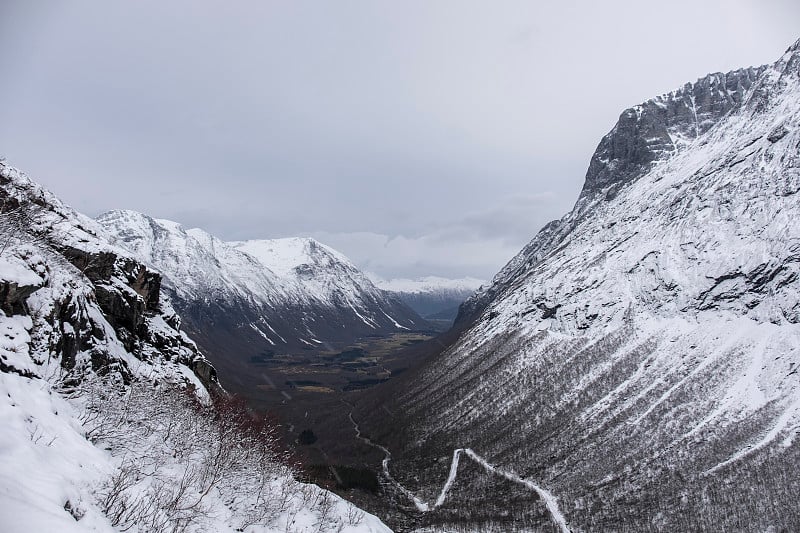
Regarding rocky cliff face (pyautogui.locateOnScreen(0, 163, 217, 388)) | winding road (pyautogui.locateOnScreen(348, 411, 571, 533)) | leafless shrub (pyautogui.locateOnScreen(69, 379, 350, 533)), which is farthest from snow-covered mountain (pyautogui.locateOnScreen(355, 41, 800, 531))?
rocky cliff face (pyautogui.locateOnScreen(0, 163, 217, 388))

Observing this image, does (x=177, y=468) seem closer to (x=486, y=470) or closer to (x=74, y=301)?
(x=74, y=301)

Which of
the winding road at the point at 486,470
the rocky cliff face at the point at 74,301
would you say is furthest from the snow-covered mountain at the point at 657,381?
the rocky cliff face at the point at 74,301

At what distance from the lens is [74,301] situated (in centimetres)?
3409

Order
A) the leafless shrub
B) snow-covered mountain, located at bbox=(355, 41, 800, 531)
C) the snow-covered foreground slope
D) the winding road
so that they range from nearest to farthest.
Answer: the snow-covered foreground slope → the leafless shrub → snow-covered mountain, located at bbox=(355, 41, 800, 531) → the winding road

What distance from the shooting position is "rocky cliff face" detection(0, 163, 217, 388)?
2747cm

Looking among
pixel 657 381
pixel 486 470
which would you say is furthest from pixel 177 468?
pixel 657 381

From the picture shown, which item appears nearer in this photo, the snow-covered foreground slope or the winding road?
the snow-covered foreground slope

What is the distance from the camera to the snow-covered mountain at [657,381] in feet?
314

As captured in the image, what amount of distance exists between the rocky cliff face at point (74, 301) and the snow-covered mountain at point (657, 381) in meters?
79.2

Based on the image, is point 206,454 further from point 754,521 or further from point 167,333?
point 754,521

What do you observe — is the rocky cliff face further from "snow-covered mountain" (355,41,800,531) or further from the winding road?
"snow-covered mountain" (355,41,800,531)

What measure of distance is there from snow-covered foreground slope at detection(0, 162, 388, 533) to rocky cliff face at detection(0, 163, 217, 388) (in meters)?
0.14

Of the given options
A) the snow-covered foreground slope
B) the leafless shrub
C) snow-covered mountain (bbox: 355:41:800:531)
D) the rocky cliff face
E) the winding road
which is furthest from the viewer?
the winding road

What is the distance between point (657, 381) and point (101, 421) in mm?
141441
